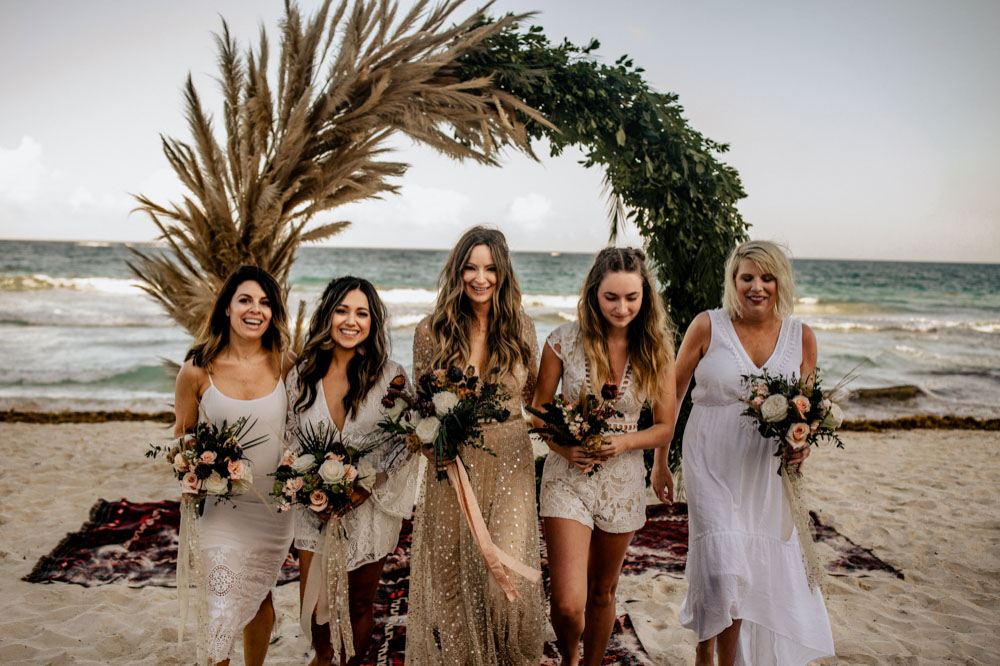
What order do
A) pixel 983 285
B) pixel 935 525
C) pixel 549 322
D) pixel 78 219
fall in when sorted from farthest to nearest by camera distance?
pixel 983 285, pixel 78 219, pixel 549 322, pixel 935 525

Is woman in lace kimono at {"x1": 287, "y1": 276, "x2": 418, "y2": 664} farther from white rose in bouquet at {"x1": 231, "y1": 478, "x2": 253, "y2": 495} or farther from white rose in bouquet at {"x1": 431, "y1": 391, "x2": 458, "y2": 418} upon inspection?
white rose in bouquet at {"x1": 431, "y1": 391, "x2": 458, "y2": 418}

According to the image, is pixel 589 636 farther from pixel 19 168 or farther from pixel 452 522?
pixel 19 168

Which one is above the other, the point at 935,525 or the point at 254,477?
the point at 254,477

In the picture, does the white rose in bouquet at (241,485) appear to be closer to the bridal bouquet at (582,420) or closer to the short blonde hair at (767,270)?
the bridal bouquet at (582,420)

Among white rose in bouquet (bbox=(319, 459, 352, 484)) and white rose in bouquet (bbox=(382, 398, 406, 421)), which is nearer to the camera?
white rose in bouquet (bbox=(319, 459, 352, 484))

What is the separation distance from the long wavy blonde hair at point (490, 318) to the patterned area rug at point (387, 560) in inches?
73.1

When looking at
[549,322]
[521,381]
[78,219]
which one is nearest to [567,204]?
[549,322]

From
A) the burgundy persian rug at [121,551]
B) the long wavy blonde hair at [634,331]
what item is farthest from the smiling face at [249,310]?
the burgundy persian rug at [121,551]

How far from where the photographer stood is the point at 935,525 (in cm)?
595

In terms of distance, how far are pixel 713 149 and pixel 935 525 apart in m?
4.09

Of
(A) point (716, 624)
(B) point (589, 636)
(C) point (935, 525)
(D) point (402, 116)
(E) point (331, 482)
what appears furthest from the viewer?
(C) point (935, 525)

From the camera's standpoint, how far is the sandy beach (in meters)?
3.86

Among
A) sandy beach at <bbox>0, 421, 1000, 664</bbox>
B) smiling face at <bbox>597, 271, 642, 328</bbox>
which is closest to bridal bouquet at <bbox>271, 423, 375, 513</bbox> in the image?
smiling face at <bbox>597, 271, 642, 328</bbox>

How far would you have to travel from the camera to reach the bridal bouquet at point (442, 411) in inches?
112
